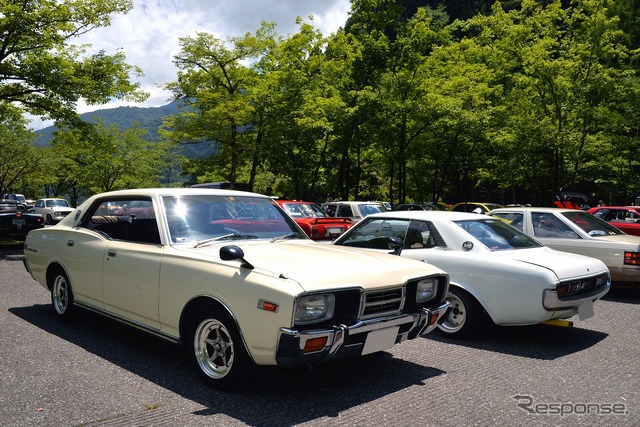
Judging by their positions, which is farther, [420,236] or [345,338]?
[420,236]

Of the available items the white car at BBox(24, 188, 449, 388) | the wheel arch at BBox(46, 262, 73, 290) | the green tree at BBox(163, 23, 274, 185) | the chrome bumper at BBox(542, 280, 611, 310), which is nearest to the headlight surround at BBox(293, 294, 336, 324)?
the white car at BBox(24, 188, 449, 388)

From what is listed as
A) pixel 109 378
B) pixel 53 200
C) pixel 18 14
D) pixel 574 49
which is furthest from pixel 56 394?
pixel 53 200

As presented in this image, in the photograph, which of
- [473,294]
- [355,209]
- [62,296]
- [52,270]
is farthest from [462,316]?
[355,209]

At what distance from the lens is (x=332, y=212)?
17.2m

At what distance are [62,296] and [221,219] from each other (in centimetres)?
252

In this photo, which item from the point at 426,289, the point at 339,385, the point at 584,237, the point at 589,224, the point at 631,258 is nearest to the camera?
the point at 339,385

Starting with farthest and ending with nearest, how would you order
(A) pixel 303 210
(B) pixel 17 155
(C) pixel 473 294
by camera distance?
(B) pixel 17 155 < (A) pixel 303 210 < (C) pixel 473 294

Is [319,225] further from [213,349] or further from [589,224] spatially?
[213,349]

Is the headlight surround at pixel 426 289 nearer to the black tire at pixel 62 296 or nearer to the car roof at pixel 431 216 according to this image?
the car roof at pixel 431 216

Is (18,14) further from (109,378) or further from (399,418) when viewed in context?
(399,418)

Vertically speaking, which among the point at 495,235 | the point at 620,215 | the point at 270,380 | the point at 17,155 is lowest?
the point at 270,380

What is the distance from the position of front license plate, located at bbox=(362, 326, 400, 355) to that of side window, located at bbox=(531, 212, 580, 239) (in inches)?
233

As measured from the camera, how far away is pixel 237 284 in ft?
11.9

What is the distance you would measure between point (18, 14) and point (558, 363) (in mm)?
15391
